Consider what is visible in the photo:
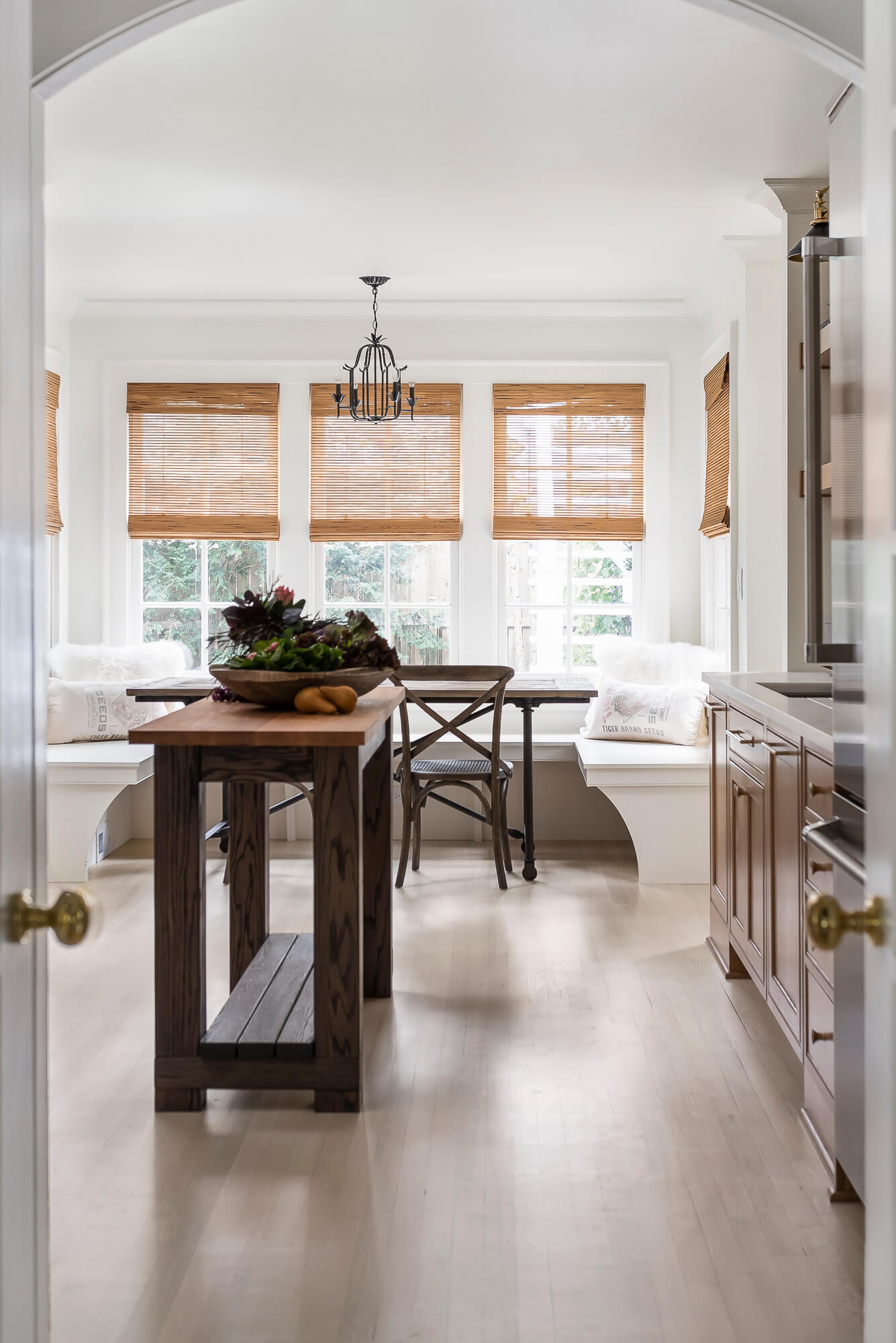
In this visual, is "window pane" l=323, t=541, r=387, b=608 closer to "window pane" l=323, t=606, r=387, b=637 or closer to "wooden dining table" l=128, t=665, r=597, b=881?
"window pane" l=323, t=606, r=387, b=637

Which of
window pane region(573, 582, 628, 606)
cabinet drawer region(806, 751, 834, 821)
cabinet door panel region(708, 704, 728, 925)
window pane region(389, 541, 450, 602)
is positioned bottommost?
cabinet door panel region(708, 704, 728, 925)

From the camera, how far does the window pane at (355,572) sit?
585 centimetres

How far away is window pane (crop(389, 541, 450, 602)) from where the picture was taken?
585 centimetres

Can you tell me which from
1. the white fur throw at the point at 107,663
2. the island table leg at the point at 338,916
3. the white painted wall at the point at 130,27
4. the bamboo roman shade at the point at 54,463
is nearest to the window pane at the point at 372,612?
the white fur throw at the point at 107,663

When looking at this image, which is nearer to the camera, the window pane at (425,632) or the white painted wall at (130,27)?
the white painted wall at (130,27)

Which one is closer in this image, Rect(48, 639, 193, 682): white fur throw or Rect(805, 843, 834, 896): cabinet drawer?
Rect(805, 843, 834, 896): cabinet drawer

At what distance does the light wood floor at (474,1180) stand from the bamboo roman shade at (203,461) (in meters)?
2.86

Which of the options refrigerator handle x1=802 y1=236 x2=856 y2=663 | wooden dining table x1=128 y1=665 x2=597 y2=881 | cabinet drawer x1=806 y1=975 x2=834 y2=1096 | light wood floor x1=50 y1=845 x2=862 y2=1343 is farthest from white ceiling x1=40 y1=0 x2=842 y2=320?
light wood floor x1=50 y1=845 x2=862 y2=1343

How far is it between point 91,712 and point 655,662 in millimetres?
2720

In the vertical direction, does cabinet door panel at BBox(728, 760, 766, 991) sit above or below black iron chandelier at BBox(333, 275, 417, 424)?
below

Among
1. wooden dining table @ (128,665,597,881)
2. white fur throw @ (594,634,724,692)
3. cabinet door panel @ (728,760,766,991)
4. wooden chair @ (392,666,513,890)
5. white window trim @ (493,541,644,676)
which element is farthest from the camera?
white window trim @ (493,541,644,676)

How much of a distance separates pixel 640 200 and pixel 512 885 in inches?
108

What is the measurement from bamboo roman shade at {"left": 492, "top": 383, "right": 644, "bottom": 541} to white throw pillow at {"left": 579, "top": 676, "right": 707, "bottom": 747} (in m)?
1.00

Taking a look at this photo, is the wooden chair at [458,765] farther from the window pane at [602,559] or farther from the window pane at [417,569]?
the window pane at [602,559]
